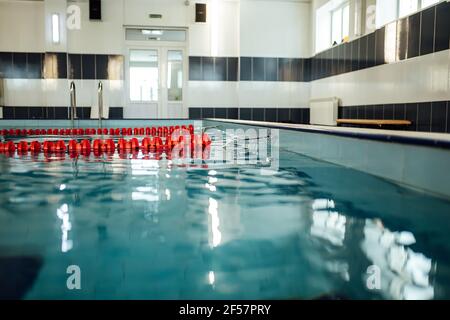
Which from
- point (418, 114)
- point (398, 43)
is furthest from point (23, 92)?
point (418, 114)

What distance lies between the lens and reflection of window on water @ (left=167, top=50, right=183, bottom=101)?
458 inches

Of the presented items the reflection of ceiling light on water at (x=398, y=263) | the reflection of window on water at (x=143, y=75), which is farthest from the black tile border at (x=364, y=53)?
the reflection of ceiling light on water at (x=398, y=263)

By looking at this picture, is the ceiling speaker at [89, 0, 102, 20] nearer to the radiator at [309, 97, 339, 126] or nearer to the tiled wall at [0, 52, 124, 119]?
the tiled wall at [0, 52, 124, 119]

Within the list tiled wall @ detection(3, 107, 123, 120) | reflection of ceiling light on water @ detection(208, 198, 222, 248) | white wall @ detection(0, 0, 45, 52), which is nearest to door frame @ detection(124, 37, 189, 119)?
tiled wall @ detection(3, 107, 123, 120)

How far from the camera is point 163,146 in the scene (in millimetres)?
6016

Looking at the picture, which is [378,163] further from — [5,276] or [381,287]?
[5,276]

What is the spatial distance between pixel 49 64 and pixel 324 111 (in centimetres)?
709

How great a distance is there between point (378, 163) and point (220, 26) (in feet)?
29.4

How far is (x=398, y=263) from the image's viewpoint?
1.47m

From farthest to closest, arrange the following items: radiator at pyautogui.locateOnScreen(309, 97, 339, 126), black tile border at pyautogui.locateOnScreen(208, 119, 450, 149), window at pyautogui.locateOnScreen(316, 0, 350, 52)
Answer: window at pyautogui.locateOnScreen(316, 0, 350, 52)
radiator at pyautogui.locateOnScreen(309, 97, 339, 126)
black tile border at pyautogui.locateOnScreen(208, 119, 450, 149)

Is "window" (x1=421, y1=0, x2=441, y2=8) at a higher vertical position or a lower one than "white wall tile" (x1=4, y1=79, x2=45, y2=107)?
higher

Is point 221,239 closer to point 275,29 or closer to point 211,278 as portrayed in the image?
point 211,278

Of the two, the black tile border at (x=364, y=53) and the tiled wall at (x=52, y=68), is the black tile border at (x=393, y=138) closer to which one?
the black tile border at (x=364, y=53)

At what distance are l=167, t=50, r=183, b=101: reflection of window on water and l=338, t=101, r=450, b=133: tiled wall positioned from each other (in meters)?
5.43
